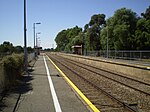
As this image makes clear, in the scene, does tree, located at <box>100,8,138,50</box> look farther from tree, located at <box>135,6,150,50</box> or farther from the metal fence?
the metal fence

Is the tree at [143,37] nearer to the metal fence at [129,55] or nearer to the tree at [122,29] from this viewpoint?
the tree at [122,29]

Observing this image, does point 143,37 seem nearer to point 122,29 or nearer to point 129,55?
point 122,29

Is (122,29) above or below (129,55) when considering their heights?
above

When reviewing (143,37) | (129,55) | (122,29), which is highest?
(122,29)

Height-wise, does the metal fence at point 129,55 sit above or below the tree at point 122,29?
below

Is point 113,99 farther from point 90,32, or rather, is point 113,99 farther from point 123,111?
point 90,32

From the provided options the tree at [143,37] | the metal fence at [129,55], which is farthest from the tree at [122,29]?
the metal fence at [129,55]

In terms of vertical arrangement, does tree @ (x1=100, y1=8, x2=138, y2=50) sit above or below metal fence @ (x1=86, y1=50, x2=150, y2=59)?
above

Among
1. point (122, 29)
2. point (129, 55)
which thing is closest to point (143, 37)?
point (122, 29)

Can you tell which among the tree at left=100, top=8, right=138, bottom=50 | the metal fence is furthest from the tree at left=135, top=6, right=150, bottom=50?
the metal fence

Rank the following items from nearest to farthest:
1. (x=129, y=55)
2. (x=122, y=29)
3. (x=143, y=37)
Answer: (x=129, y=55)
(x=143, y=37)
(x=122, y=29)

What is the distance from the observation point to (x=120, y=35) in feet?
251

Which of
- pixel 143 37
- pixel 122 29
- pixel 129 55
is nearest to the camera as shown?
pixel 129 55

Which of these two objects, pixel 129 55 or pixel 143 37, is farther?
pixel 143 37
